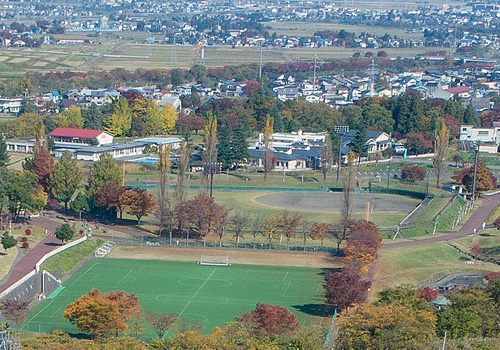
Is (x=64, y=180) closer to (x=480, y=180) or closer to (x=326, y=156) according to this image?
(x=326, y=156)

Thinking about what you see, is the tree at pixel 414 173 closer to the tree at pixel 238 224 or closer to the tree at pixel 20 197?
the tree at pixel 238 224

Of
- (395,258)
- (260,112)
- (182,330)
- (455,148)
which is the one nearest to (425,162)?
(455,148)

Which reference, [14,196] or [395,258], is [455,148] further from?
[14,196]

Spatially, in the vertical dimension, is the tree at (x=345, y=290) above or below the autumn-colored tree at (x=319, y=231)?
below

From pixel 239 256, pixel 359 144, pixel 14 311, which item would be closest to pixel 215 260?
pixel 239 256

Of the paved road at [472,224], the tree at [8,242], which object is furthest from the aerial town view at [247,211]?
the paved road at [472,224]

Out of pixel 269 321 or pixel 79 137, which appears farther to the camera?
pixel 79 137
